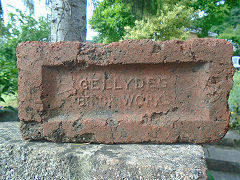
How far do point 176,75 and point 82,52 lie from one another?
0.70 meters

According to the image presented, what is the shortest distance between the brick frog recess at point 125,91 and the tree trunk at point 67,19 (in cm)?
86

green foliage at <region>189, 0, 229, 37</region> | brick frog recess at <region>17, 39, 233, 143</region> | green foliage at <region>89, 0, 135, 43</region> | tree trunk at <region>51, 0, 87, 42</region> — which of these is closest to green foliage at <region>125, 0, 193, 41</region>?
green foliage at <region>89, 0, 135, 43</region>

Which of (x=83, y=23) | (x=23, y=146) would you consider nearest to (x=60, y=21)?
(x=83, y=23)

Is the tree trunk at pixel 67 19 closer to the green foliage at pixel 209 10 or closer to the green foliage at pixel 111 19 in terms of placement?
the green foliage at pixel 111 19

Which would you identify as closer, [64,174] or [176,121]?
[64,174]

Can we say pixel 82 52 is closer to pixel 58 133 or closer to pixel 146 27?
pixel 58 133

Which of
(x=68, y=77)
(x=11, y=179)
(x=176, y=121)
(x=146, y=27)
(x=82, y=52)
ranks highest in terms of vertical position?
(x=146, y=27)

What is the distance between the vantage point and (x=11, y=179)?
1230mm

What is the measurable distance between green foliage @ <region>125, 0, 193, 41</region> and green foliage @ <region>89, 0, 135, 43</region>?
1.47 metres

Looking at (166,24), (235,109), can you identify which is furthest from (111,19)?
(235,109)

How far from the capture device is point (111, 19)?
8.93 meters

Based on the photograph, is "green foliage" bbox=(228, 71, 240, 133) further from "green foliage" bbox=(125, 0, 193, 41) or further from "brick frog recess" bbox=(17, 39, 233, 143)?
"green foliage" bbox=(125, 0, 193, 41)

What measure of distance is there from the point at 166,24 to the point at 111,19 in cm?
366

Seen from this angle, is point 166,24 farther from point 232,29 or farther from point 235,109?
point 232,29
